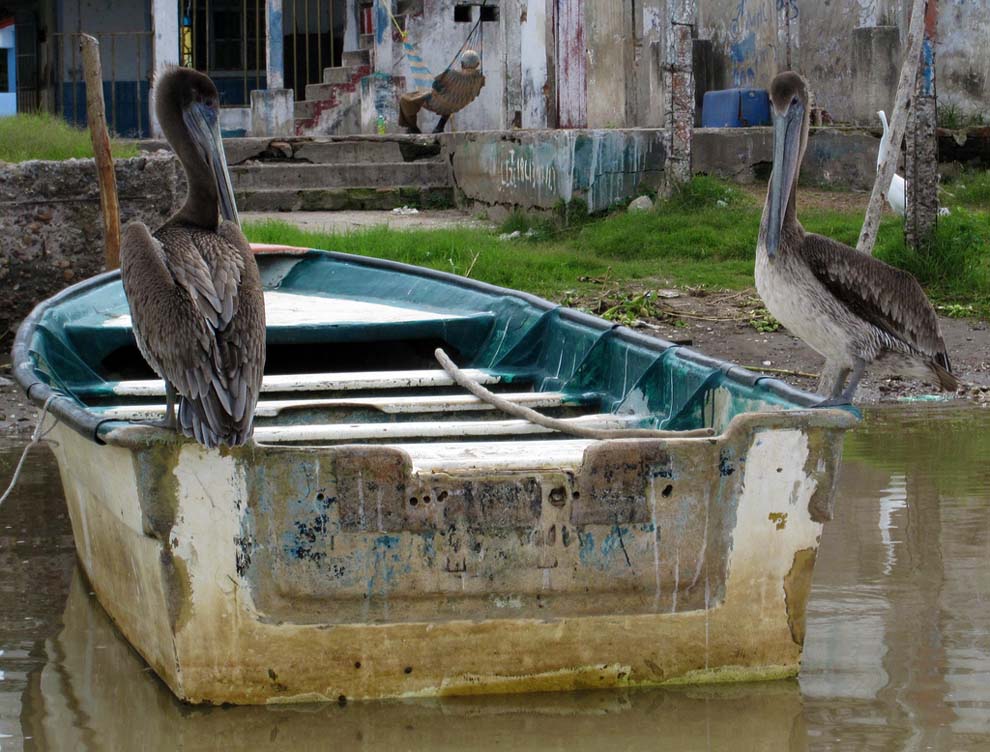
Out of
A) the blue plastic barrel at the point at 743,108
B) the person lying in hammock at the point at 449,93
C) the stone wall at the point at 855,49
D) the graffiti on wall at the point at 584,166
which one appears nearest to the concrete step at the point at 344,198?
the person lying in hammock at the point at 449,93

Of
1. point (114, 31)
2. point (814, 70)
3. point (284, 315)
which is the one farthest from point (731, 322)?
point (114, 31)

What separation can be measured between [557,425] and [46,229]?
4773mm

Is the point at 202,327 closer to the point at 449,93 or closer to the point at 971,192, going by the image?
the point at 971,192

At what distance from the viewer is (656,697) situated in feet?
12.5

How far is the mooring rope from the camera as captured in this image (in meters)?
4.38

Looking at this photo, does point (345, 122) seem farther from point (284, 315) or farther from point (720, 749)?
point (720, 749)

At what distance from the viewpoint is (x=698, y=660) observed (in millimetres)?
3865

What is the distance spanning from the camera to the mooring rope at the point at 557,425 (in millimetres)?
4375

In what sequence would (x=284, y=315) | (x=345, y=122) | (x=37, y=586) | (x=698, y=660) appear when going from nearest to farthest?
(x=698, y=660) → (x=37, y=586) → (x=284, y=315) → (x=345, y=122)

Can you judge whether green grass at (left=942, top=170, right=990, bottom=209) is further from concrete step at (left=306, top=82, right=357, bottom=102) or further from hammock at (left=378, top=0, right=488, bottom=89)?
concrete step at (left=306, top=82, right=357, bottom=102)

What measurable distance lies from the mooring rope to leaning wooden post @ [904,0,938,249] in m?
4.77

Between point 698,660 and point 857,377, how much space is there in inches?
52.0

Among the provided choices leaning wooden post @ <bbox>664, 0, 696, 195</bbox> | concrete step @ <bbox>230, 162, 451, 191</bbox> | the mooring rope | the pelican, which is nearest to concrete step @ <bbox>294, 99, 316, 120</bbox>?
concrete step @ <bbox>230, 162, 451, 191</bbox>

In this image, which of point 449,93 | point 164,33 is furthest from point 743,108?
point 164,33
